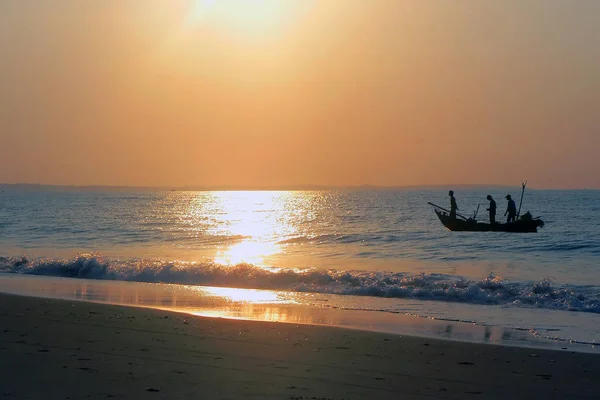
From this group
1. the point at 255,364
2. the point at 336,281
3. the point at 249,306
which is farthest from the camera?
the point at 336,281

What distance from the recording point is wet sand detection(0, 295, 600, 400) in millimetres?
7543

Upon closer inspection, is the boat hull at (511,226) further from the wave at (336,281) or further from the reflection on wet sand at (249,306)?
the reflection on wet sand at (249,306)

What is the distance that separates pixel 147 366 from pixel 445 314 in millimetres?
8625

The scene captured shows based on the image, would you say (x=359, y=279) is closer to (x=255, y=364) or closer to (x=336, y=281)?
(x=336, y=281)

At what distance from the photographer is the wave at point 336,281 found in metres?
17.7

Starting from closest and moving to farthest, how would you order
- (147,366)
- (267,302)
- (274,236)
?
(147,366) → (267,302) → (274,236)

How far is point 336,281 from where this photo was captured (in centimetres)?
2067

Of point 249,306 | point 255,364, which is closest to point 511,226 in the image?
point 249,306

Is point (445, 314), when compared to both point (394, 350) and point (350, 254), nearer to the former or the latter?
point (394, 350)

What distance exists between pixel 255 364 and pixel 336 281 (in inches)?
467

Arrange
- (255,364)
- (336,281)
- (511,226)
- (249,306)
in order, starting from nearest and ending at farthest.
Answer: (255,364), (249,306), (336,281), (511,226)

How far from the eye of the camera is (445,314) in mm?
15266

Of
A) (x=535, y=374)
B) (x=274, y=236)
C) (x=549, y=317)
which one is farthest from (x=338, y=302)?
(x=274, y=236)

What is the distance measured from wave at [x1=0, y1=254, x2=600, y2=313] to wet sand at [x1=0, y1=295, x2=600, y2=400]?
7.12 metres
